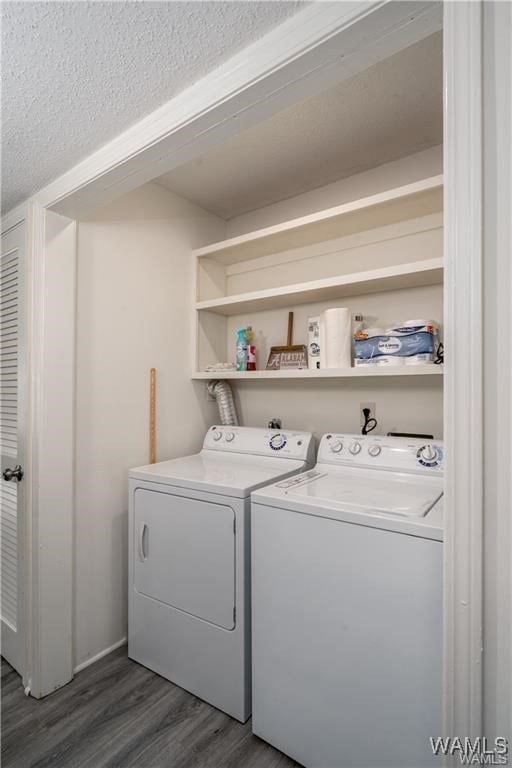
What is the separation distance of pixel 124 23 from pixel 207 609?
6.33ft

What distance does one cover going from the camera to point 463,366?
70 centimetres

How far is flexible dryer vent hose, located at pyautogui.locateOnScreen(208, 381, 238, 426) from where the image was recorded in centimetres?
243

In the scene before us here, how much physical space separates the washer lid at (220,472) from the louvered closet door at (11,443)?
21.8 inches

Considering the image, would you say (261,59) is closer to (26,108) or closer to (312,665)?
(26,108)

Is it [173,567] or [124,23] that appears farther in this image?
[173,567]

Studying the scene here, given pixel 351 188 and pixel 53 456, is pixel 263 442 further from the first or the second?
pixel 351 188

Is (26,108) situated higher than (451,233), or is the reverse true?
(26,108)

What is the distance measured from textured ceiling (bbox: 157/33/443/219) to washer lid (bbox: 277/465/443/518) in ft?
5.00

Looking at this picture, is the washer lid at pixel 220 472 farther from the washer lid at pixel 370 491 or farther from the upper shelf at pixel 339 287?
the upper shelf at pixel 339 287

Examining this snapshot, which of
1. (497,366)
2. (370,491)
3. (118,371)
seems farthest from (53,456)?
(497,366)

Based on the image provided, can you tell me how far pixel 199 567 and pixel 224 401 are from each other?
1.05 m

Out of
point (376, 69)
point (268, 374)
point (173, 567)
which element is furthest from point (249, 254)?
point (173, 567)

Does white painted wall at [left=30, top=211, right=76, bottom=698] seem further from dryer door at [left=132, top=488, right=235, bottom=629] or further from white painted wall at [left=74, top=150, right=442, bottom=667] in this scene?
dryer door at [left=132, top=488, right=235, bottom=629]

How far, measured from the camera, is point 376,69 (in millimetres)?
1396
